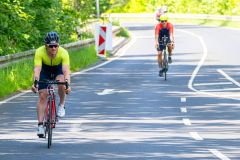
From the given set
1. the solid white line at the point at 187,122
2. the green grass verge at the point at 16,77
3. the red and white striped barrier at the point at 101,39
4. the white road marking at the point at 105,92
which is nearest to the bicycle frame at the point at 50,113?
the solid white line at the point at 187,122

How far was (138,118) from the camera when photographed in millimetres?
→ 19172

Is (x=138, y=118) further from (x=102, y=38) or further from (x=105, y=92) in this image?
(x=102, y=38)

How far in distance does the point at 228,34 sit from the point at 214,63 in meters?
31.2

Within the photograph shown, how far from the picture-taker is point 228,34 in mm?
70062

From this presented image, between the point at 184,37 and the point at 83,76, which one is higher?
the point at 83,76

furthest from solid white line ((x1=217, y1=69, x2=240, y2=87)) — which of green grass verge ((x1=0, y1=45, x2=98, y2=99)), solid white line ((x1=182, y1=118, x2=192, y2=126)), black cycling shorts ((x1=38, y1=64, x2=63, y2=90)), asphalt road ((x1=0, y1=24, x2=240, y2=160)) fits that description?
black cycling shorts ((x1=38, y1=64, x2=63, y2=90))

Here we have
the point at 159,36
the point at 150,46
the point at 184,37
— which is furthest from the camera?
the point at 184,37

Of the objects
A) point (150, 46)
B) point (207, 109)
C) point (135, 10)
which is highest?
point (207, 109)

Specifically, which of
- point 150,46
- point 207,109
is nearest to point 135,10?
point 150,46

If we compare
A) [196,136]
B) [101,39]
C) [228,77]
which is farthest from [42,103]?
[101,39]

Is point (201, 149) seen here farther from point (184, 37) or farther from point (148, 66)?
point (184, 37)

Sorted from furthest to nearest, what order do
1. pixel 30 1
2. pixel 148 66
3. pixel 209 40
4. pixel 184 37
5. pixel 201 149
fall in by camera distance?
pixel 184 37 < pixel 209 40 < pixel 148 66 < pixel 30 1 < pixel 201 149

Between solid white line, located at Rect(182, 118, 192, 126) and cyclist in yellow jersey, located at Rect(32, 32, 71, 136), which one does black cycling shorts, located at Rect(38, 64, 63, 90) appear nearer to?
cyclist in yellow jersey, located at Rect(32, 32, 71, 136)

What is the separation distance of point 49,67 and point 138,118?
14.7 ft
